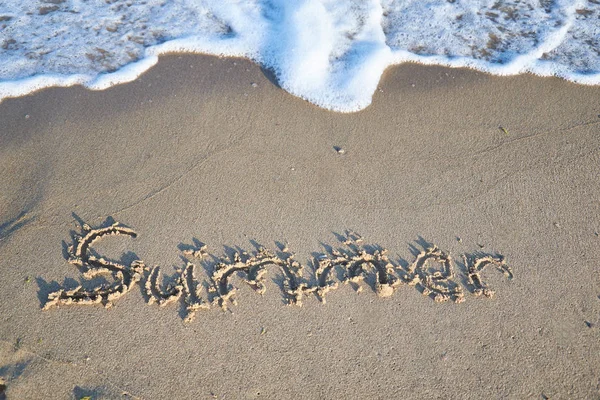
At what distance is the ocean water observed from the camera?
16.4ft

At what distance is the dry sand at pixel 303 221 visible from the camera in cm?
312

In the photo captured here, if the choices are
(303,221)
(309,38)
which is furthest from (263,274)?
(309,38)

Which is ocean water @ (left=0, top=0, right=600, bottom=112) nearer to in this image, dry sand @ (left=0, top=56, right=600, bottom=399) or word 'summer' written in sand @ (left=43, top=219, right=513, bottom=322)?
dry sand @ (left=0, top=56, right=600, bottom=399)

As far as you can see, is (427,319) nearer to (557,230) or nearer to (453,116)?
(557,230)

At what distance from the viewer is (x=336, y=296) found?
3490 mm

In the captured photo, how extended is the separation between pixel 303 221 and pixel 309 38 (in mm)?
2562

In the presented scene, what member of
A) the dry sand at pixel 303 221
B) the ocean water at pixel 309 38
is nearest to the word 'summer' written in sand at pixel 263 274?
the dry sand at pixel 303 221

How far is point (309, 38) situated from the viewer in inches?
213

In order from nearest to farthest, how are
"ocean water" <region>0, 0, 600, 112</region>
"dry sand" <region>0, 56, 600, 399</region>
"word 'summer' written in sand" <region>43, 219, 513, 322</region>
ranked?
"dry sand" <region>0, 56, 600, 399</region>, "word 'summer' written in sand" <region>43, 219, 513, 322</region>, "ocean water" <region>0, 0, 600, 112</region>

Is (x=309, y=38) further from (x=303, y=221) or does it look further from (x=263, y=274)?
(x=263, y=274)

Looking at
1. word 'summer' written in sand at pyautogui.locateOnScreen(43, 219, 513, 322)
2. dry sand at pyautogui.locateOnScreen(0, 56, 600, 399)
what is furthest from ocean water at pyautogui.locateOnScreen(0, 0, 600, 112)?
word 'summer' written in sand at pyautogui.locateOnScreen(43, 219, 513, 322)

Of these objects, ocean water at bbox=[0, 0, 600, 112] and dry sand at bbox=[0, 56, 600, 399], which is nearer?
dry sand at bbox=[0, 56, 600, 399]

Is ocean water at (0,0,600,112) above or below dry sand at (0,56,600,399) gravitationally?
above

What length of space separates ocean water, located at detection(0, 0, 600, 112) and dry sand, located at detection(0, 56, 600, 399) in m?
0.24
